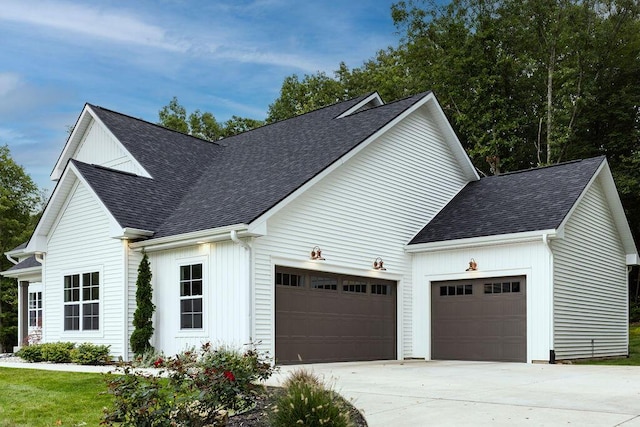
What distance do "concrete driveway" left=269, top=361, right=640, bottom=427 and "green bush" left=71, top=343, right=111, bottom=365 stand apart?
→ 19.2ft

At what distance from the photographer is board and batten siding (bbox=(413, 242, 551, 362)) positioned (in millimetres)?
16688

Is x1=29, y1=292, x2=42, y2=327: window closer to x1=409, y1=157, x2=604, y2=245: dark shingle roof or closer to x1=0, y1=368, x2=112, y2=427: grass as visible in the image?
x1=0, y1=368, x2=112, y2=427: grass

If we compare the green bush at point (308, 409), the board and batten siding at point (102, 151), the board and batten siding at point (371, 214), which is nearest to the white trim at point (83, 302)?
the board and batten siding at point (102, 151)

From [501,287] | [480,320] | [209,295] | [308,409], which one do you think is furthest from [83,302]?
[308,409]

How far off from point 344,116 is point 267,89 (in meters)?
24.6

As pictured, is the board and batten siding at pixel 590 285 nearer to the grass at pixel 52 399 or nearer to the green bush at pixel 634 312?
the grass at pixel 52 399

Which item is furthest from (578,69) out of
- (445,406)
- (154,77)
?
(445,406)

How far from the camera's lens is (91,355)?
16.2m

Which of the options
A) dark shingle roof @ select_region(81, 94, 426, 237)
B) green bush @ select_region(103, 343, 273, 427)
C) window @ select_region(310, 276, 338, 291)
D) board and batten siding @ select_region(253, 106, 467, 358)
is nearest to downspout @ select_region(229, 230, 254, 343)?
board and batten siding @ select_region(253, 106, 467, 358)

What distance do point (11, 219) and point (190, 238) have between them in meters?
25.8

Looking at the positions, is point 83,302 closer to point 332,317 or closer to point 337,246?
point 332,317

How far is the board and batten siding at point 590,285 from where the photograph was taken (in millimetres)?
17453

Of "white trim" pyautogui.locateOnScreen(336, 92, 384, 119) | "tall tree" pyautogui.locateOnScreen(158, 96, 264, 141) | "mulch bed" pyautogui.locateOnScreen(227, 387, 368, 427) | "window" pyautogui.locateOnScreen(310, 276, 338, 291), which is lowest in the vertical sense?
"mulch bed" pyautogui.locateOnScreen(227, 387, 368, 427)

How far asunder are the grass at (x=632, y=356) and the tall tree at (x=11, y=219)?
28.4 meters
